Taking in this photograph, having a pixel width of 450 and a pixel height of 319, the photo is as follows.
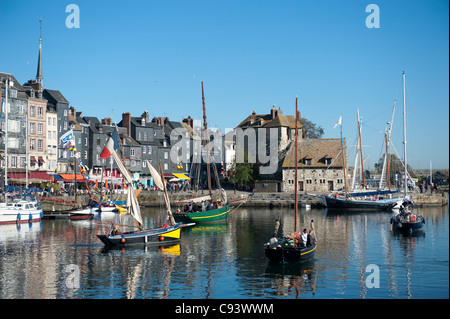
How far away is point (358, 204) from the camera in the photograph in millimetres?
80750

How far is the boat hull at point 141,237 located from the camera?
41344 mm

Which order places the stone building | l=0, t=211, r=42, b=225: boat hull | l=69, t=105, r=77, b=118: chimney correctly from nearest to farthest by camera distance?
l=0, t=211, r=42, b=225: boat hull < the stone building < l=69, t=105, r=77, b=118: chimney

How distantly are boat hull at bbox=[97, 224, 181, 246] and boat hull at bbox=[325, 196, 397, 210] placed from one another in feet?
144

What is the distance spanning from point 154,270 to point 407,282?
15.5m

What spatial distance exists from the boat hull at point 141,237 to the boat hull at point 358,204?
4389 cm

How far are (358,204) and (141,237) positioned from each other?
156 feet

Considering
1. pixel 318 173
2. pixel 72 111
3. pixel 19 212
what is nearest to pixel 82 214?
pixel 19 212

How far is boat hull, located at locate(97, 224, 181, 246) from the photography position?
41344mm

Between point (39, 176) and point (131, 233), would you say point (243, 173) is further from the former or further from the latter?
point (131, 233)

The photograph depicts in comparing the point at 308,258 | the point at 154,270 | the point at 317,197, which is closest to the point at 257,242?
the point at 308,258

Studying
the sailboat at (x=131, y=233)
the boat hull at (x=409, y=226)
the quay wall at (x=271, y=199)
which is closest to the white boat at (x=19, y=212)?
the quay wall at (x=271, y=199)

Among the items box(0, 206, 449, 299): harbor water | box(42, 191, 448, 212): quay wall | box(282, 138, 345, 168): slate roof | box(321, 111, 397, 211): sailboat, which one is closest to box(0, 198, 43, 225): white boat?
box(0, 206, 449, 299): harbor water

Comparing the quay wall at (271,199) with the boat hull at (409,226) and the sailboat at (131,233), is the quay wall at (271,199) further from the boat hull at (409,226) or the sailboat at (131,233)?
the sailboat at (131,233)

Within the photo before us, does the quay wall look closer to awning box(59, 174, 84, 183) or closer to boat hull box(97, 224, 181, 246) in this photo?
awning box(59, 174, 84, 183)
